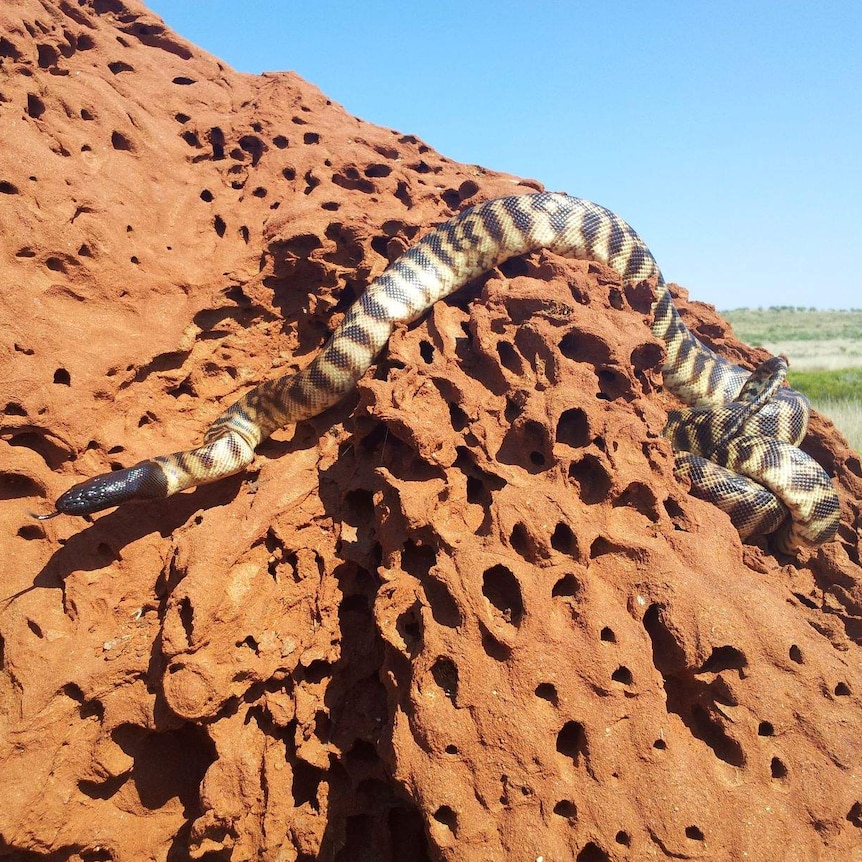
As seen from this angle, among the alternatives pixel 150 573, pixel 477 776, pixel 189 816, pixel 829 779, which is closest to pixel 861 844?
pixel 829 779

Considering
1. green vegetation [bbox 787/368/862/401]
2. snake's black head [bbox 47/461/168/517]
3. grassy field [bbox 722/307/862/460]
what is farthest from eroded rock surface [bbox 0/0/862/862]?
green vegetation [bbox 787/368/862/401]

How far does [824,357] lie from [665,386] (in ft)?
109

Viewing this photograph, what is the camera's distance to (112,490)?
3939 millimetres

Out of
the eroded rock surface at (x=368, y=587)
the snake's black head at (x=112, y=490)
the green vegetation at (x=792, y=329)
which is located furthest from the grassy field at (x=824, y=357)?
the snake's black head at (x=112, y=490)

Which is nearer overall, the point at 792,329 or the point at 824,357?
the point at 824,357

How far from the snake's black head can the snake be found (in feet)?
0.04

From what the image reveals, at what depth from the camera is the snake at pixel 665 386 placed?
4.56 meters

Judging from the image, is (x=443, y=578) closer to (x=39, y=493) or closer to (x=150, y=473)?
(x=150, y=473)

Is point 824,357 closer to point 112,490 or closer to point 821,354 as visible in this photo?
point 821,354

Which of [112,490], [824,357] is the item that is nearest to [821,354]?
[824,357]

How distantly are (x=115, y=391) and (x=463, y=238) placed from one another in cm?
325

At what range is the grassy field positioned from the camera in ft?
52.9

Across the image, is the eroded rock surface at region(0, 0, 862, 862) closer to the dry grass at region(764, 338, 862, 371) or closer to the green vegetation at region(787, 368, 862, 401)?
the green vegetation at region(787, 368, 862, 401)

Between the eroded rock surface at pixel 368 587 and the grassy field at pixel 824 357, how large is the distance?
3915 millimetres
